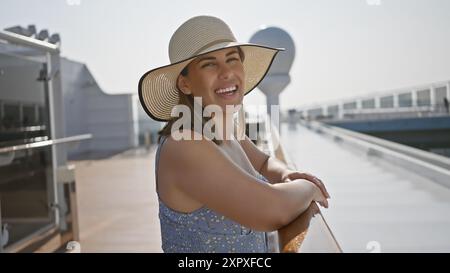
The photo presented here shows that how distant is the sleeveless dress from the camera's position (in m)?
0.76

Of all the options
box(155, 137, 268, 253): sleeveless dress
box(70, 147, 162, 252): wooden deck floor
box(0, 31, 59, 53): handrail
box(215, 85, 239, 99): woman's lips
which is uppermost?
box(0, 31, 59, 53): handrail

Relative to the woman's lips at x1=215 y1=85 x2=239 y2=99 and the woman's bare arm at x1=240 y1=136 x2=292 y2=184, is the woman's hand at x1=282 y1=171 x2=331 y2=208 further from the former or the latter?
the woman's lips at x1=215 y1=85 x2=239 y2=99

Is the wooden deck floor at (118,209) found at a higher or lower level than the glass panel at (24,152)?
lower

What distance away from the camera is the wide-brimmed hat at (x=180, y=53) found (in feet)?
2.67

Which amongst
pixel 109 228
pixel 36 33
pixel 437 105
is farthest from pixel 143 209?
pixel 437 105

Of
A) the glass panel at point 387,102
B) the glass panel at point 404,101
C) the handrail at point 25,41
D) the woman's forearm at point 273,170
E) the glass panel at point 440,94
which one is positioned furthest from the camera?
the glass panel at point 404,101

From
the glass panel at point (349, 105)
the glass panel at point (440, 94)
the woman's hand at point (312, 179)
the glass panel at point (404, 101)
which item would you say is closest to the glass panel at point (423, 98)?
the glass panel at point (404, 101)

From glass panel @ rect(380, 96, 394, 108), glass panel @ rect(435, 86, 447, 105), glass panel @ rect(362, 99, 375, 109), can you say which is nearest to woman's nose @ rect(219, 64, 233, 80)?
glass panel @ rect(435, 86, 447, 105)

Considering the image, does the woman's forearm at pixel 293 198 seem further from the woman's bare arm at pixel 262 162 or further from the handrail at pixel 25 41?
the handrail at pixel 25 41

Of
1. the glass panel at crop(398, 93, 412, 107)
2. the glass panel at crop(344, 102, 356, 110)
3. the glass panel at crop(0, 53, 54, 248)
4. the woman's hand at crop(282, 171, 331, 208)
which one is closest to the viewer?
the woman's hand at crop(282, 171, 331, 208)

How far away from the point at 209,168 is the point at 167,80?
31cm

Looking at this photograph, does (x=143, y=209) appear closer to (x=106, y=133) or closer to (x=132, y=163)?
(x=132, y=163)

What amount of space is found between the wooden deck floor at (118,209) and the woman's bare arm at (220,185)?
5.83 feet

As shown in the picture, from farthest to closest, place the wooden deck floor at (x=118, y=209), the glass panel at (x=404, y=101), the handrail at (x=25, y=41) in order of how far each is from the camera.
A: the glass panel at (x=404, y=101) < the wooden deck floor at (x=118, y=209) < the handrail at (x=25, y=41)
